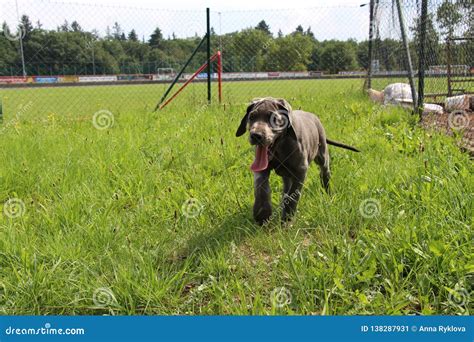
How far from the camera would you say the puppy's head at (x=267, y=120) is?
107 inches

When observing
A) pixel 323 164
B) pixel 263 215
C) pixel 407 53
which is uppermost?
pixel 407 53

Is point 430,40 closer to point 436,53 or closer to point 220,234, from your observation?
point 436,53

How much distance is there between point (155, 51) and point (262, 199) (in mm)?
12711

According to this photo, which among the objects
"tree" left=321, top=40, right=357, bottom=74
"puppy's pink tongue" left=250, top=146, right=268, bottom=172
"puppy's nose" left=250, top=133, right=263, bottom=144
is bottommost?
"puppy's pink tongue" left=250, top=146, right=268, bottom=172

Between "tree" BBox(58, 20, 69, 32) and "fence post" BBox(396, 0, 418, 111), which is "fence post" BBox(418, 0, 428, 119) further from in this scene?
"tree" BBox(58, 20, 69, 32)

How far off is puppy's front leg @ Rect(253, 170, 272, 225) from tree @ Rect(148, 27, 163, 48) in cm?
836

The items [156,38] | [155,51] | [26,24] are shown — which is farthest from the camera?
[155,51]

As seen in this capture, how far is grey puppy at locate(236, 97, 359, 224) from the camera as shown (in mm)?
2863

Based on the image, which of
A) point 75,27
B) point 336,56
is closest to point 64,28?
point 75,27

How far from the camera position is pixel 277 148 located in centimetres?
317

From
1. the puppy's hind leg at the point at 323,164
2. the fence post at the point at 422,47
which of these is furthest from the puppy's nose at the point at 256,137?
the fence post at the point at 422,47

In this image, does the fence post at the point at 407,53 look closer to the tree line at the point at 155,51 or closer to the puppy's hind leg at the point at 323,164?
the tree line at the point at 155,51

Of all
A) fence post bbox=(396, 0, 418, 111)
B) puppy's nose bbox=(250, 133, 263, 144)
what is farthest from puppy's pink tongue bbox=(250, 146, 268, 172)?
fence post bbox=(396, 0, 418, 111)

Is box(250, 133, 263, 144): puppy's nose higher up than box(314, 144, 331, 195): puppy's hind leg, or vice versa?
box(250, 133, 263, 144): puppy's nose
